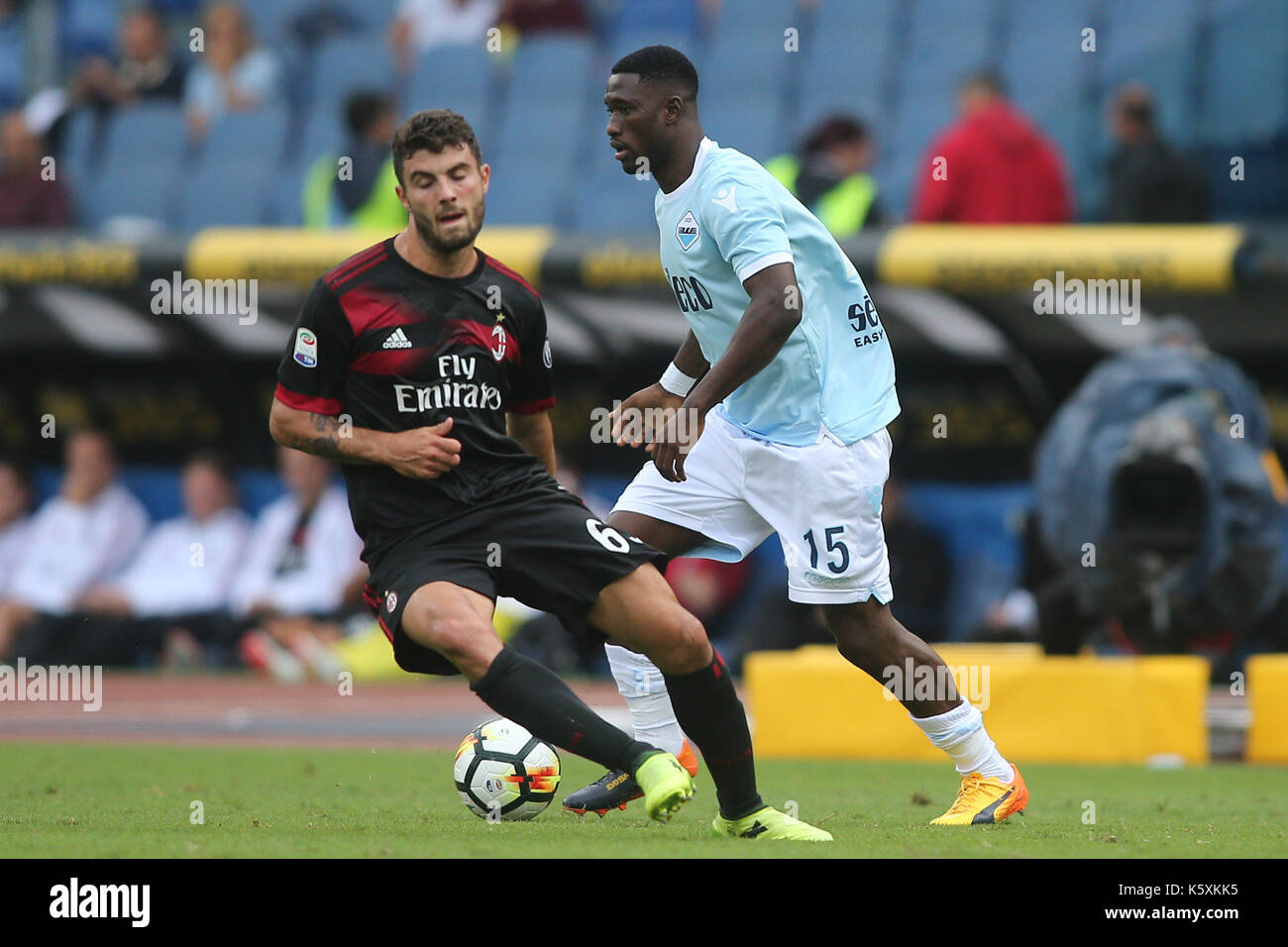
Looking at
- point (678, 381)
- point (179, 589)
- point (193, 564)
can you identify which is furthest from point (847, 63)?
point (678, 381)

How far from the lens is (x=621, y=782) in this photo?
651cm

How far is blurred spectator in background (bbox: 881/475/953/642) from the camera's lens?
1255 centimetres

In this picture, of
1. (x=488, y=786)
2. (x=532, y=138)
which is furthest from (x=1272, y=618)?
(x=532, y=138)

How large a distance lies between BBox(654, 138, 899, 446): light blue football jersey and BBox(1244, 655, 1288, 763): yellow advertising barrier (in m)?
3.19

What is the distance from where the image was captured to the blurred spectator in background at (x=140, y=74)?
16516 mm

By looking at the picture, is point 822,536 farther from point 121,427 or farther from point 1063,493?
point 121,427

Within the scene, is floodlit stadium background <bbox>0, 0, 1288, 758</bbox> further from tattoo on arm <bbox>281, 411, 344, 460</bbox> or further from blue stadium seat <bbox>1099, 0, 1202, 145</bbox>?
tattoo on arm <bbox>281, 411, 344, 460</bbox>

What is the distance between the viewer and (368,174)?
1329cm

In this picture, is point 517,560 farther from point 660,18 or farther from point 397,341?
point 660,18

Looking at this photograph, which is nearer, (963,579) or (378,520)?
(378,520)

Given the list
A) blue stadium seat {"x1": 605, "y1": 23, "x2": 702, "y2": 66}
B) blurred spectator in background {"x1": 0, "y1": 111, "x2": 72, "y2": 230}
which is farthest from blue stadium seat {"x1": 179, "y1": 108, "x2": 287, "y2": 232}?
blue stadium seat {"x1": 605, "y1": 23, "x2": 702, "y2": 66}

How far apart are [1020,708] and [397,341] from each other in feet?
13.9

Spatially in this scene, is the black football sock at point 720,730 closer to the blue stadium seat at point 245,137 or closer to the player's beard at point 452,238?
the player's beard at point 452,238
